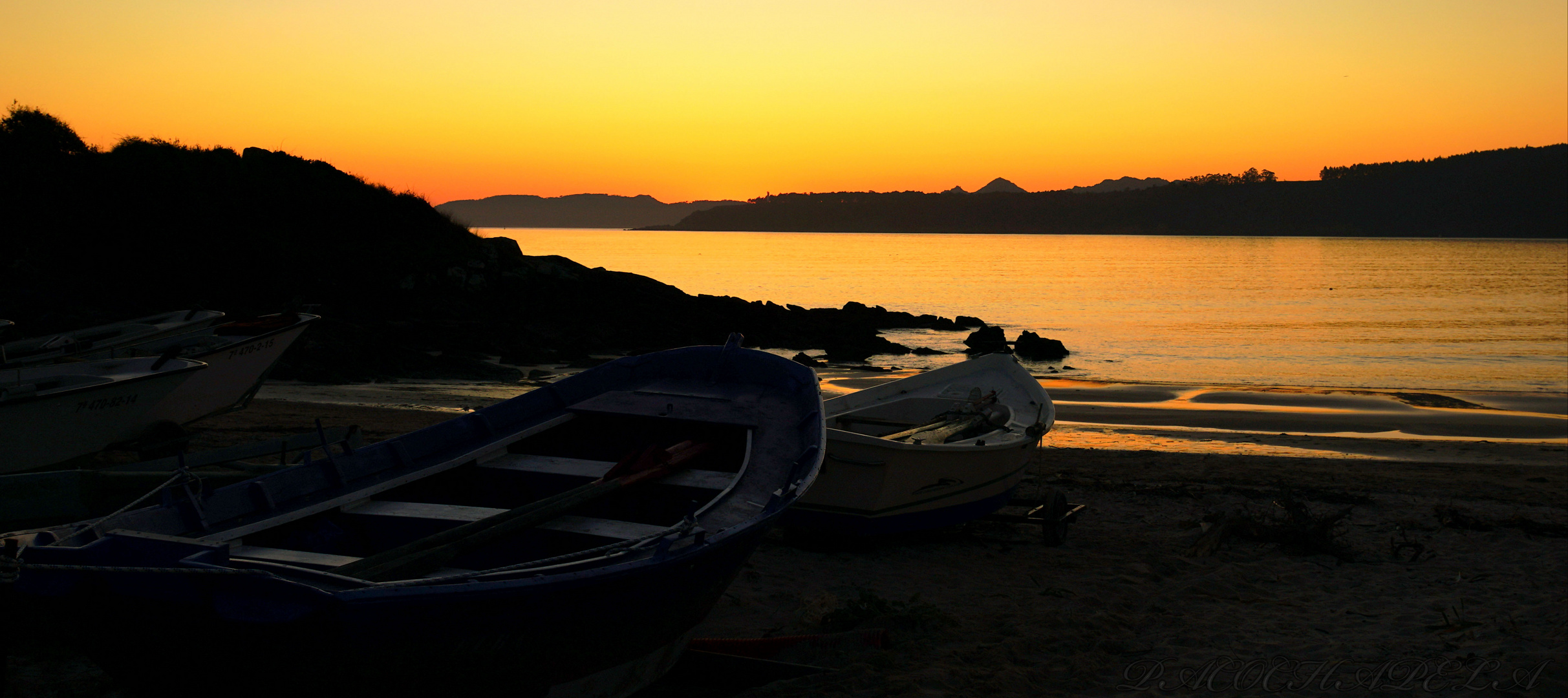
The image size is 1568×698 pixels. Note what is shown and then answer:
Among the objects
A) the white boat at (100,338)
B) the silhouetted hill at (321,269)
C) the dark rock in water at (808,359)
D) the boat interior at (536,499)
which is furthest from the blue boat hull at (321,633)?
the dark rock in water at (808,359)

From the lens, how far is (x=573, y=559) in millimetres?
3926

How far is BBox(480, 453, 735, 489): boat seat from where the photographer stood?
5473 millimetres

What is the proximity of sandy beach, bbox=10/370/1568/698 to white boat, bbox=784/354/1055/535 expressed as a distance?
0.36 m

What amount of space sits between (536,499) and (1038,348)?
24853mm

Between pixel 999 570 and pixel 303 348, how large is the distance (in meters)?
18.2

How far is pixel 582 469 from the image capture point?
5660mm

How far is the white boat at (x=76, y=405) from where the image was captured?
8648mm

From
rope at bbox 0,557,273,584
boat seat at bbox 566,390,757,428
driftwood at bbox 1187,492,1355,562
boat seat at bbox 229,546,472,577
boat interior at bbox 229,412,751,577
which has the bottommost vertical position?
driftwood at bbox 1187,492,1355,562

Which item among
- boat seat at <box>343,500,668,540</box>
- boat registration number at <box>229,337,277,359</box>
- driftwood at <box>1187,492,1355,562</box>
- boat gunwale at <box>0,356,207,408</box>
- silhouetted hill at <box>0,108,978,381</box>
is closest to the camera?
boat seat at <box>343,500,668,540</box>

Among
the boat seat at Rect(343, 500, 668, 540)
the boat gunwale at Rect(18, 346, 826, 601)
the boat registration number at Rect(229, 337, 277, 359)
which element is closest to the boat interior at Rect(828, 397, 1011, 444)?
the boat gunwale at Rect(18, 346, 826, 601)

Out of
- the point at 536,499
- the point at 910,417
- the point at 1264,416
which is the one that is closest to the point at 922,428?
the point at 910,417

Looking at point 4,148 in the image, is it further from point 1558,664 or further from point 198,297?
point 1558,664

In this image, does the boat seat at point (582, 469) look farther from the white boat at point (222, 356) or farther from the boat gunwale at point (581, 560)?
the white boat at point (222, 356)

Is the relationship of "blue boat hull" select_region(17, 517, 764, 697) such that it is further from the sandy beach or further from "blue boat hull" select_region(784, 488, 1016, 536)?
"blue boat hull" select_region(784, 488, 1016, 536)
